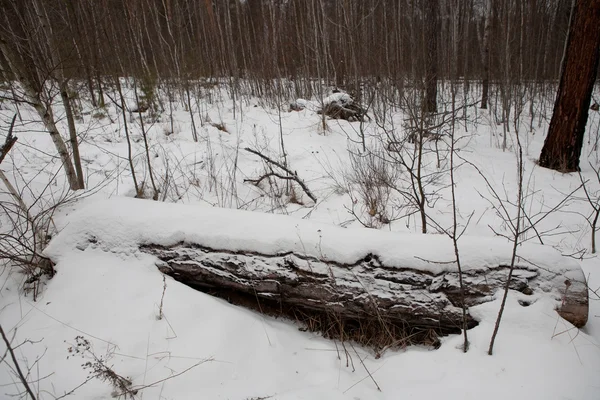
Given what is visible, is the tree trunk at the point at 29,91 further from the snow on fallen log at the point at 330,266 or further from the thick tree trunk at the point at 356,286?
the thick tree trunk at the point at 356,286

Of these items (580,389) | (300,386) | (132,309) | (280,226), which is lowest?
(300,386)

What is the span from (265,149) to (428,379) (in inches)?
177

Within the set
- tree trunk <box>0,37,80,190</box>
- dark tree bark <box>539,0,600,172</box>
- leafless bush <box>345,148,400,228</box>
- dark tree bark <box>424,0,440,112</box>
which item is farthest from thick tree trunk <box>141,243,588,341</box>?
dark tree bark <box>424,0,440,112</box>

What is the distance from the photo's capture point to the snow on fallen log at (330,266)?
5.41 ft

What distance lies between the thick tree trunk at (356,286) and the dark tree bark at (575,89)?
4032 millimetres

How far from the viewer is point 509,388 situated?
1.32m

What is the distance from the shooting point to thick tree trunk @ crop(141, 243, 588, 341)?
1.62m

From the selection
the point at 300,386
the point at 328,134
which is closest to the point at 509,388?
the point at 300,386

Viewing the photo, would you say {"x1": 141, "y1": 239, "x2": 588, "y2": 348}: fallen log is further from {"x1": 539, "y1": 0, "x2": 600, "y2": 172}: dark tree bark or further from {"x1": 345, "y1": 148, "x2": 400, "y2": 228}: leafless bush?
{"x1": 539, "y1": 0, "x2": 600, "y2": 172}: dark tree bark

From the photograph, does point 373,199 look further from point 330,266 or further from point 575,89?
point 575,89

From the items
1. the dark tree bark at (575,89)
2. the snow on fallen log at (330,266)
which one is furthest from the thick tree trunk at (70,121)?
the dark tree bark at (575,89)

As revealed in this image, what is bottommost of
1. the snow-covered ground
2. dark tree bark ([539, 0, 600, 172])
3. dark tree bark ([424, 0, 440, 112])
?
the snow-covered ground

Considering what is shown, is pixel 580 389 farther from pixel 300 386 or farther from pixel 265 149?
pixel 265 149

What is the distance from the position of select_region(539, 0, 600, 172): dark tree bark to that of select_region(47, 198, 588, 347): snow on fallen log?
397 centimetres
